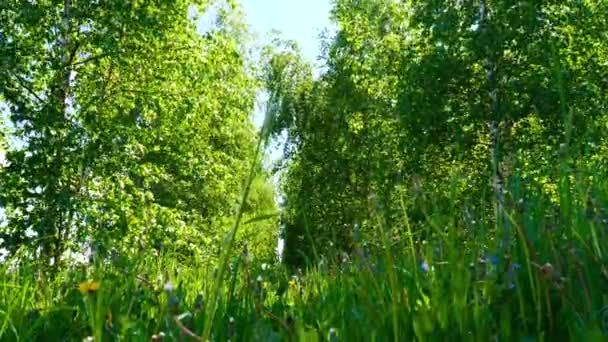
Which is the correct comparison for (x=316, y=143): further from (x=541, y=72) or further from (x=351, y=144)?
(x=541, y=72)

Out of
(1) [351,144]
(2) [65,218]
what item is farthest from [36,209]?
(1) [351,144]

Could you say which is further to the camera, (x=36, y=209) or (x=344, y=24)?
(x=344, y=24)

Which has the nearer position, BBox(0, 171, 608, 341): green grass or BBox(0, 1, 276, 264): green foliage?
BBox(0, 171, 608, 341): green grass

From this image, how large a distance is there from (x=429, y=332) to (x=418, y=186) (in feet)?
1.87

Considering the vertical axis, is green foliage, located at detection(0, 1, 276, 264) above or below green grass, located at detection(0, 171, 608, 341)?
above

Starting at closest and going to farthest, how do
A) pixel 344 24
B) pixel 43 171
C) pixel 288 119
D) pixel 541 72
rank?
1. pixel 43 171
2. pixel 541 72
3. pixel 344 24
4. pixel 288 119

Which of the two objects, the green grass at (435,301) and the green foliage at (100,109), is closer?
the green grass at (435,301)

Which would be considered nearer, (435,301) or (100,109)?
(435,301)

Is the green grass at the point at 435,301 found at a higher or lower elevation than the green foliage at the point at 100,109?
lower

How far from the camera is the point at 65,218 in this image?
15.9 meters

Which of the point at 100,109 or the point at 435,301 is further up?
the point at 100,109

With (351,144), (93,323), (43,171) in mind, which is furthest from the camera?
(351,144)

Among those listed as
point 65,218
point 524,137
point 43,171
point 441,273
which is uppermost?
point 524,137

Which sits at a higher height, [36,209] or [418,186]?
[36,209]
